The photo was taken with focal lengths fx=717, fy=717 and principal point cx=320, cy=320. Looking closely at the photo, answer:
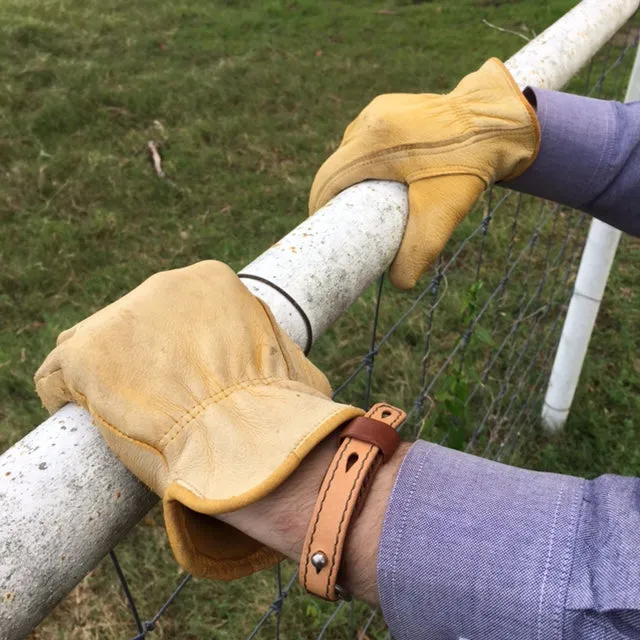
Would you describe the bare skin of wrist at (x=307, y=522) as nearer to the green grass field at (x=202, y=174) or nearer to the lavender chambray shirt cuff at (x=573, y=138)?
the lavender chambray shirt cuff at (x=573, y=138)

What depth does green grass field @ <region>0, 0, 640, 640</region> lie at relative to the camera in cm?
230

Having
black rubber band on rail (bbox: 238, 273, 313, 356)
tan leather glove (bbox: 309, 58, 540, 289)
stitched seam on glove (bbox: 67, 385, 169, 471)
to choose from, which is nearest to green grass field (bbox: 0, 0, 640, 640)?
tan leather glove (bbox: 309, 58, 540, 289)

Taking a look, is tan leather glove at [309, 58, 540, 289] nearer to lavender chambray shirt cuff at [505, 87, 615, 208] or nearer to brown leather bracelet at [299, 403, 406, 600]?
lavender chambray shirt cuff at [505, 87, 615, 208]

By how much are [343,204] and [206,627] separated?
1507 mm

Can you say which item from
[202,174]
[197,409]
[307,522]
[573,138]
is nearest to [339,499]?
[307,522]

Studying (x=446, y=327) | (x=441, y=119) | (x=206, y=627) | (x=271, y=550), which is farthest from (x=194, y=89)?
(x=271, y=550)

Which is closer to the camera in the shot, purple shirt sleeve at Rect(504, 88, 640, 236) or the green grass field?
purple shirt sleeve at Rect(504, 88, 640, 236)

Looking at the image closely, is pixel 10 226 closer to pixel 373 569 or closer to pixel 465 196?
pixel 465 196

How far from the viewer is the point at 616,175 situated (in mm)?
1262

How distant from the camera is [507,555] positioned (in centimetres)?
67

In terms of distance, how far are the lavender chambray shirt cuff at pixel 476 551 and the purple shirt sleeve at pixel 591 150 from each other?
28.2 inches

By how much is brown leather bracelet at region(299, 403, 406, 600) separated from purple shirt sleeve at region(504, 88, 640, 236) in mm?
741

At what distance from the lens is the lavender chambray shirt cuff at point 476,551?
66cm

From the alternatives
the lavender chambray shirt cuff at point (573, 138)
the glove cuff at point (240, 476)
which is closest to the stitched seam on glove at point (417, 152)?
the lavender chambray shirt cuff at point (573, 138)
